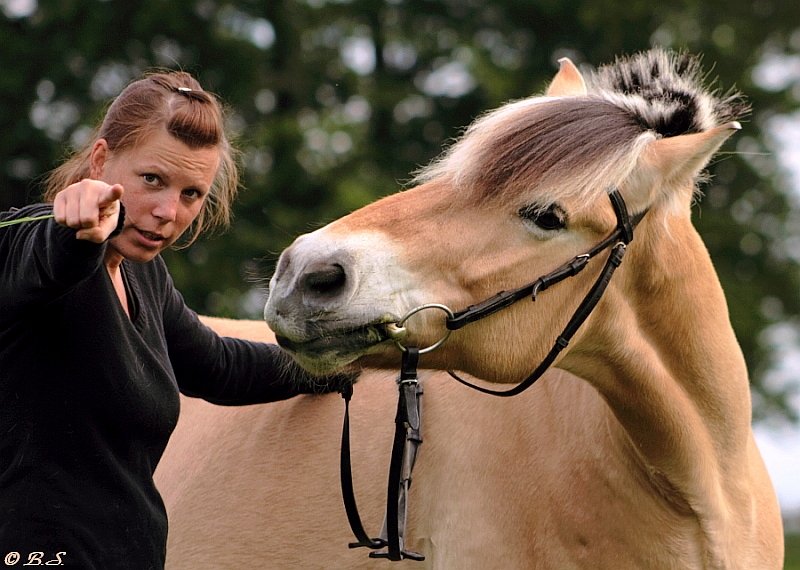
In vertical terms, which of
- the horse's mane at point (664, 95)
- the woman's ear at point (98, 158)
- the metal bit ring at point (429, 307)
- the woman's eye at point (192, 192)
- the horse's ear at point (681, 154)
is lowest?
the metal bit ring at point (429, 307)

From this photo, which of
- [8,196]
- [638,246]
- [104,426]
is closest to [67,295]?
[104,426]

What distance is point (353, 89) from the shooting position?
15734 mm

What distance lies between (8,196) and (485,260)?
42.2 feet

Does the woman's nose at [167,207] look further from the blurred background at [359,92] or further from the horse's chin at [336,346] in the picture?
the blurred background at [359,92]

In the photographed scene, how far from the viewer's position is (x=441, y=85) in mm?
16469

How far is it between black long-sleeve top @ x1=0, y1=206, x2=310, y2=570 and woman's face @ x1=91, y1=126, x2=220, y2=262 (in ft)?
0.56

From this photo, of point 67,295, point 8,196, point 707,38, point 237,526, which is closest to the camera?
point 67,295

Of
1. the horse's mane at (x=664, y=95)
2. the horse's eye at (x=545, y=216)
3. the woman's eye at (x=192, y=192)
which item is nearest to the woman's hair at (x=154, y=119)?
the woman's eye at (x=192, y=192)

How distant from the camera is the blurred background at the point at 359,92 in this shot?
45.3 ft

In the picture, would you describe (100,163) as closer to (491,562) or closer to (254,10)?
(491,562)

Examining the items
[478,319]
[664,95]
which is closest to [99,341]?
[478,319]

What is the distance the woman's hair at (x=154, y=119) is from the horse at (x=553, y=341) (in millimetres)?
570

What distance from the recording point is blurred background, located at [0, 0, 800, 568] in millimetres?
13797

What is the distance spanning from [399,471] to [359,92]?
522 inches
